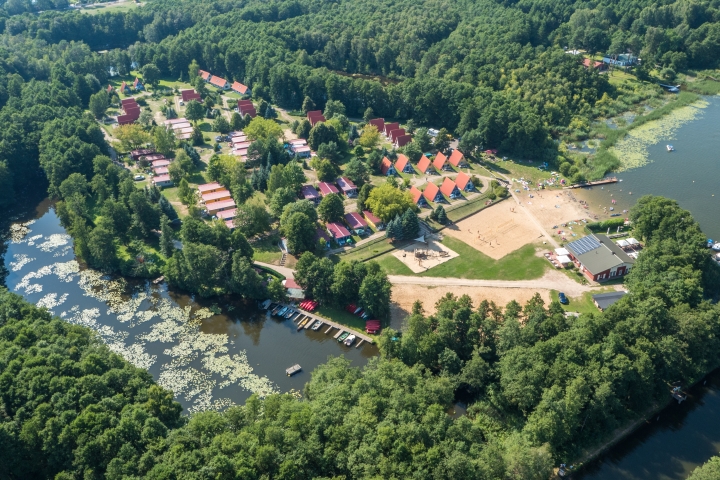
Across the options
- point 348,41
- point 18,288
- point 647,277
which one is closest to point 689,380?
point 647,277

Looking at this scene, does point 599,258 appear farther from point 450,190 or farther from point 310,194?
point 310,194

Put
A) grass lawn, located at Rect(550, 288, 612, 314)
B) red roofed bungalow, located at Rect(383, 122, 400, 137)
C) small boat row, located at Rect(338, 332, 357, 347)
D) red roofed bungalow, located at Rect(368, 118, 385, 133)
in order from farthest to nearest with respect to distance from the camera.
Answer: red roofed bungalow, located at Rect(368, 118, 385, 133) < red roofed bungalow, located at Rect(383, 122, 400, 137) < grass lawn, located at Rect(550, 288, 612, 314) < small boat row, located at Rect(338, 332, 357, 347)

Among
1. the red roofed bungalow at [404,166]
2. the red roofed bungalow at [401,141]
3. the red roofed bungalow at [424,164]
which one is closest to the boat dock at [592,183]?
the red roofed bungalow at [424,164]

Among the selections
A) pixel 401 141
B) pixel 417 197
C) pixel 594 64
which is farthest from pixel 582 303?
pixel 594 64

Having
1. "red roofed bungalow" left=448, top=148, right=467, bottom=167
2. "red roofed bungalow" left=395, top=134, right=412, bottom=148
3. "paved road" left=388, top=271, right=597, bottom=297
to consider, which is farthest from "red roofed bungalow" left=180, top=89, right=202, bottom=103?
"paved road" left=388, top=271, right=597, bottom=297

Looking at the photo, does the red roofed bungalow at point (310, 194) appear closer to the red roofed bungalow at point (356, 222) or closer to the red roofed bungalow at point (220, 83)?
the red roofed bungalow at point (356, 222)

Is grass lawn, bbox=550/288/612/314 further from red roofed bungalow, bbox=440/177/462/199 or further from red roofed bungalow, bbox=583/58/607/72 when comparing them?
red roofed bungalow, bbox=583/58/607/72

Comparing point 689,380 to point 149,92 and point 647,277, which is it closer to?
point 647,277
